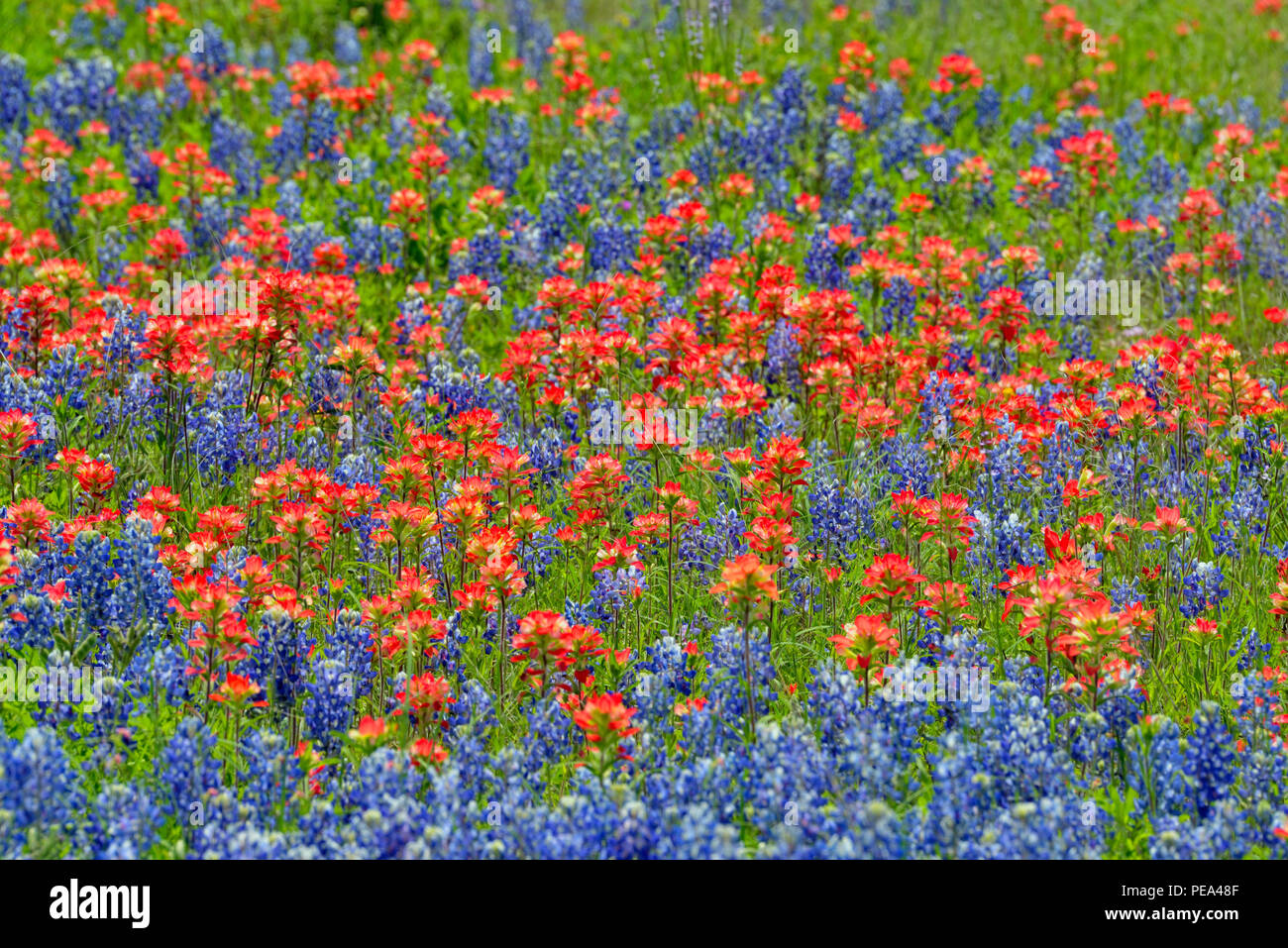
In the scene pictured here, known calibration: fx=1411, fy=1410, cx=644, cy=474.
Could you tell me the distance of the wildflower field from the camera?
350 cm

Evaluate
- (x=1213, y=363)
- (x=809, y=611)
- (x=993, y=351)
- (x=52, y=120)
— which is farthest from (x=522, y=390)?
(x=52, y=120)

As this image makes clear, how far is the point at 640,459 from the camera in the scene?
213 inches

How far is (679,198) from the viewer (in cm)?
786

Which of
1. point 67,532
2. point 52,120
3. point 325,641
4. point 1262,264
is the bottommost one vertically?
point 325,641

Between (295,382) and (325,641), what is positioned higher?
(295,382)

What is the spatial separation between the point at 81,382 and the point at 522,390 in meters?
1.80

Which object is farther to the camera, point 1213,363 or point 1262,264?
point 1262,264

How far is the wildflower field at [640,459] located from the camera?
138 inches

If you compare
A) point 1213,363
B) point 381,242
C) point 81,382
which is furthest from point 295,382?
point 1213,363

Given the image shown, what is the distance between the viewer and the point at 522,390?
19.2 ft

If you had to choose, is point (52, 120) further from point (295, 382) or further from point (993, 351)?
point (993, 351)
